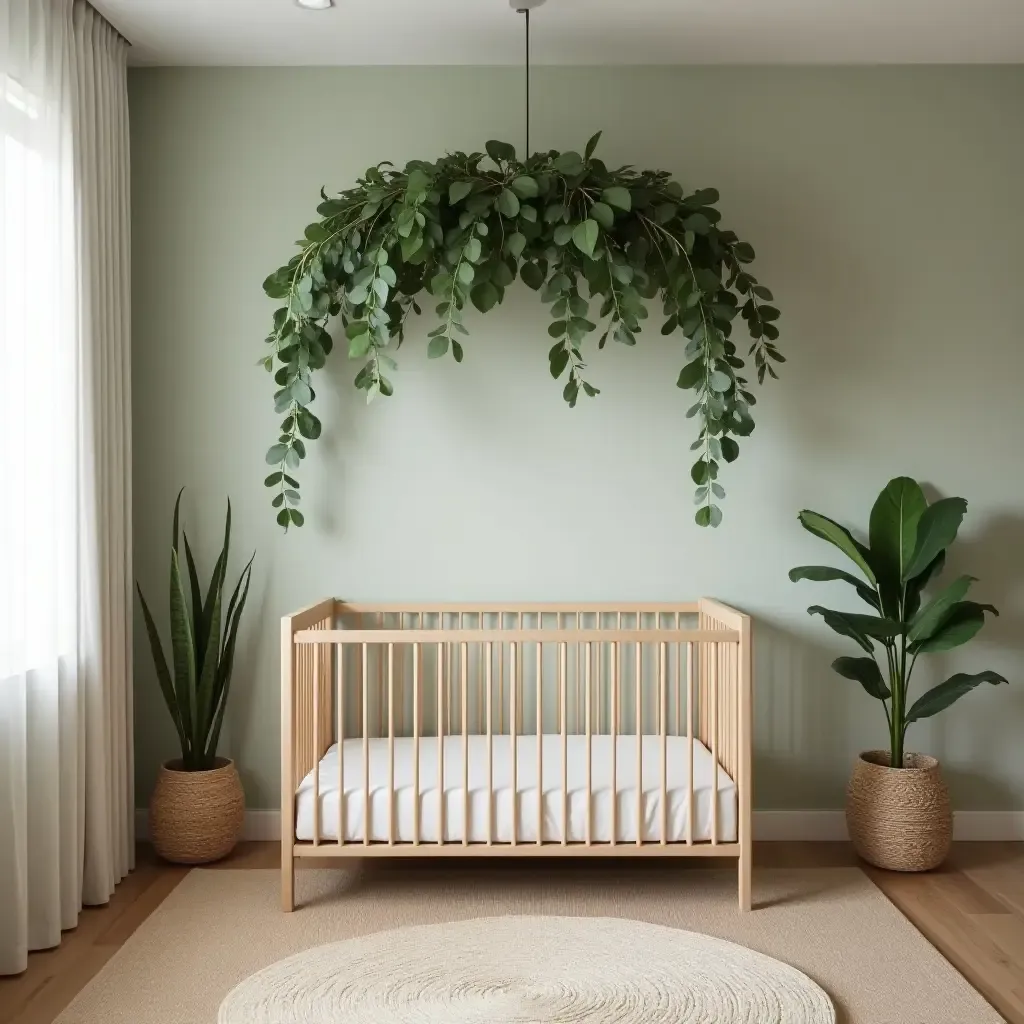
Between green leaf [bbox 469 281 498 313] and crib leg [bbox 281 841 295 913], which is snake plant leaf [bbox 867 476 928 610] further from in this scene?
crib leg [bbox 281 841 295 913]

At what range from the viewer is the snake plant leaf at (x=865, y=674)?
10.6 ft

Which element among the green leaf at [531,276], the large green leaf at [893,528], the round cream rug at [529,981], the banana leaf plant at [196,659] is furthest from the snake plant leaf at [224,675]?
the large green leaf at [893,528]

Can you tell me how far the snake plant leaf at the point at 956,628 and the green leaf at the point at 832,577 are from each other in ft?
0.64

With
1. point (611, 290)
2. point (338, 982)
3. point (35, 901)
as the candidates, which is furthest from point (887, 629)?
point (35, 901)

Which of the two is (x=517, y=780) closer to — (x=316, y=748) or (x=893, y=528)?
(x=316, y=748)

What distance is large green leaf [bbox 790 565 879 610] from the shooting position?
3203 mm

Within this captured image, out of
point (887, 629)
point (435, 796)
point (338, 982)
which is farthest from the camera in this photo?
point (887, 629)

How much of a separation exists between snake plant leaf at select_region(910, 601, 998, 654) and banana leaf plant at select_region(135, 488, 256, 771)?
2030 millimetres

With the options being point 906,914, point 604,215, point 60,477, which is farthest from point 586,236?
point 906,914

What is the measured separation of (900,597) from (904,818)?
2.07ft

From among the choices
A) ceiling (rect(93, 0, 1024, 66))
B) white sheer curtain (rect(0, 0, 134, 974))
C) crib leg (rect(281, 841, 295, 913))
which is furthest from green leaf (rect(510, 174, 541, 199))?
crib leg (rect(281, 841, 295, 913))

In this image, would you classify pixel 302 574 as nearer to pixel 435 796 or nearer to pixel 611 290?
pixel 435 796

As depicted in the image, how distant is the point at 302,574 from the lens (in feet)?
11.3

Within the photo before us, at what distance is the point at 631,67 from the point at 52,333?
6.32 feet
